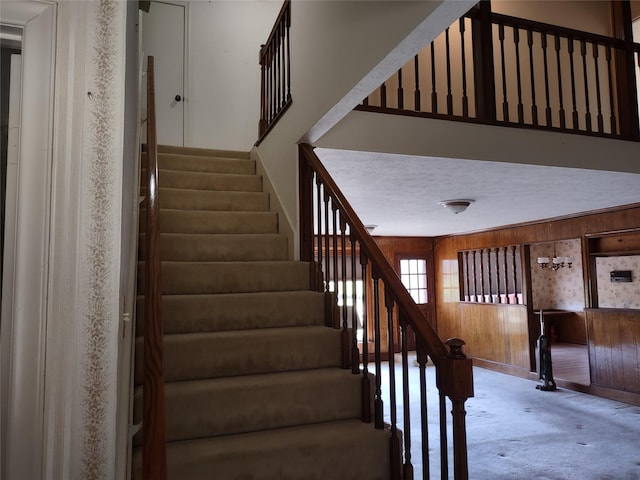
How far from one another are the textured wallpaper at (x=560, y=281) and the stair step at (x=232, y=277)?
27.0ft

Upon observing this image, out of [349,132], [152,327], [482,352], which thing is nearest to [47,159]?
[152,327]

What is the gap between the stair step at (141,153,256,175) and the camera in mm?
4070

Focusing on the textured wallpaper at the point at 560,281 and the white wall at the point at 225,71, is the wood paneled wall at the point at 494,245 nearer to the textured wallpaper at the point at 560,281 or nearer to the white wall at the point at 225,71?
the textured wallpaper at the point at 560,281

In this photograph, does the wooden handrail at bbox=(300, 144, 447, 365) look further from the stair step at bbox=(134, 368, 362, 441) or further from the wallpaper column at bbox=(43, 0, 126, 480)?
the wallpaper column at bbox=(43, 0, 126, 480)

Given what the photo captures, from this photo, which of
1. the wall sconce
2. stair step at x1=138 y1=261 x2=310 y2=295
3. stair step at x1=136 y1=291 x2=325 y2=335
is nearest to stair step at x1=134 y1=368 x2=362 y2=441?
stair step at x1=136 y1=291 x2=325 y2=335

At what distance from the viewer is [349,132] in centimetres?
299

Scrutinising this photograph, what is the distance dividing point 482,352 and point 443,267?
1780 mm

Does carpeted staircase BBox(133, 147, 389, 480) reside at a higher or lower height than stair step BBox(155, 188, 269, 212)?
lower

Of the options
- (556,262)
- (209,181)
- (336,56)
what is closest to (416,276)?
(556,262)

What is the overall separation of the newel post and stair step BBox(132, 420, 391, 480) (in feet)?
1.41

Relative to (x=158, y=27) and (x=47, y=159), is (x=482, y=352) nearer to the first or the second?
(x=158, y=27)

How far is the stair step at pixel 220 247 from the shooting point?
9.98 ft

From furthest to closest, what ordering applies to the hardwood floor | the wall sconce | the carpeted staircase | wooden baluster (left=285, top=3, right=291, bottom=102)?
the wall sconce < the hardwood floor < wooden baluster (left=285, top=3, right=291, bottom=102) < the carpeted staircase

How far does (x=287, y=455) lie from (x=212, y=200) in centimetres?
224
